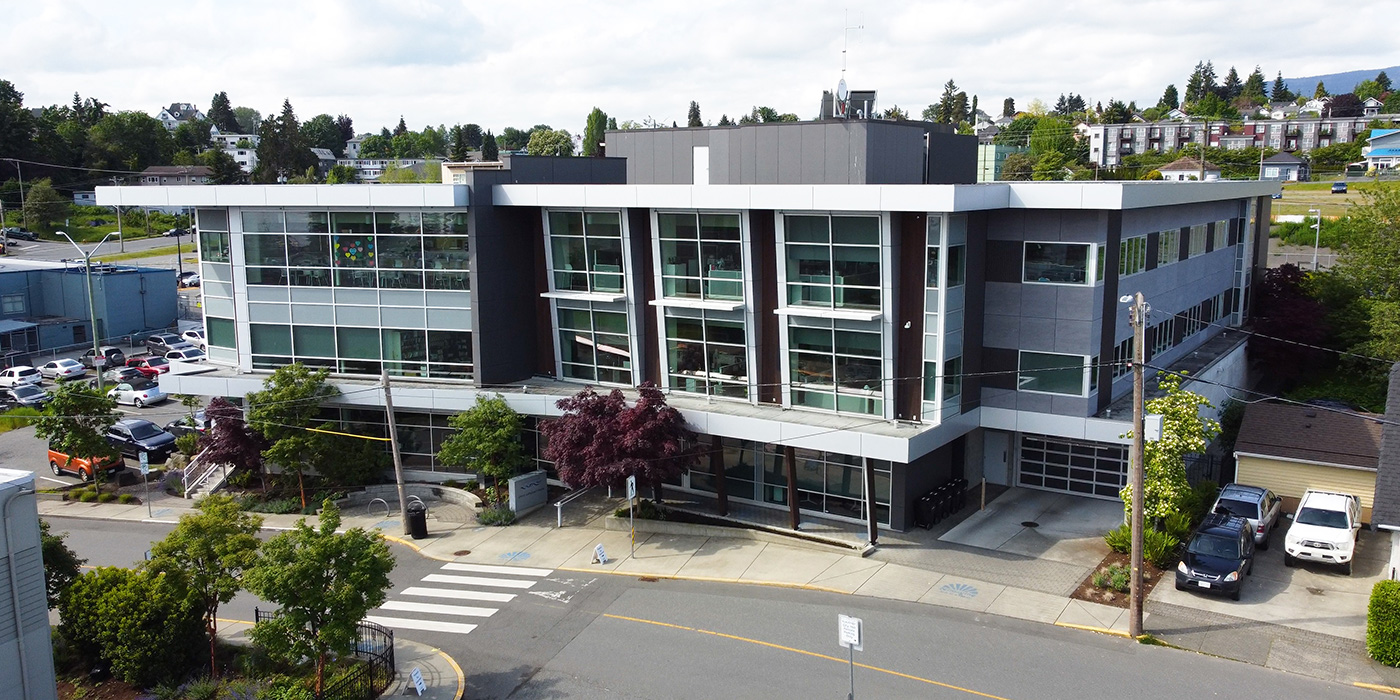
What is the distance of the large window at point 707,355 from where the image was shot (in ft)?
97.7

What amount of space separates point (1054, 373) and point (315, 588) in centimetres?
2040

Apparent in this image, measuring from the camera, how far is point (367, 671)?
62.1ft

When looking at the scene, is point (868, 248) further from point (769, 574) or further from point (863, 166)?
point (769, 574)

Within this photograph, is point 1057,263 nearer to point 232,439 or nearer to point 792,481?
point 792,481

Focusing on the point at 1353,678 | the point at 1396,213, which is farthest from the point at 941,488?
the point at 1396,213

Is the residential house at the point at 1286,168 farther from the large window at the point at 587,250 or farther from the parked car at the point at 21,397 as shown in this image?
the parked car at the point at 21,397

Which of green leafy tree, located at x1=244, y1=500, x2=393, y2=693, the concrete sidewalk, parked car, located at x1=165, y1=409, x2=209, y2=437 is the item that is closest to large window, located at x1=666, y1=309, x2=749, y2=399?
the concrete sidewalk

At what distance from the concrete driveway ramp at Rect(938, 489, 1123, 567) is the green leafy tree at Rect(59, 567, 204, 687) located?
18.2 metres

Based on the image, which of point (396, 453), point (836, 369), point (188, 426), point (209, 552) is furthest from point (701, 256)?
point (188, 426)

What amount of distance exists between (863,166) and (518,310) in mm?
11967

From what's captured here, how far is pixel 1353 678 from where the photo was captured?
18953 mm

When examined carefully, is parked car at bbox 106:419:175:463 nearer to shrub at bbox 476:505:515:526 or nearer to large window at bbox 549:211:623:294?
shrub at bbox 476:505:515:526

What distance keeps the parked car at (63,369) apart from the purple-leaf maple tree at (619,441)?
3565 cm

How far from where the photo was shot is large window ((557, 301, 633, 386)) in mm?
31969
